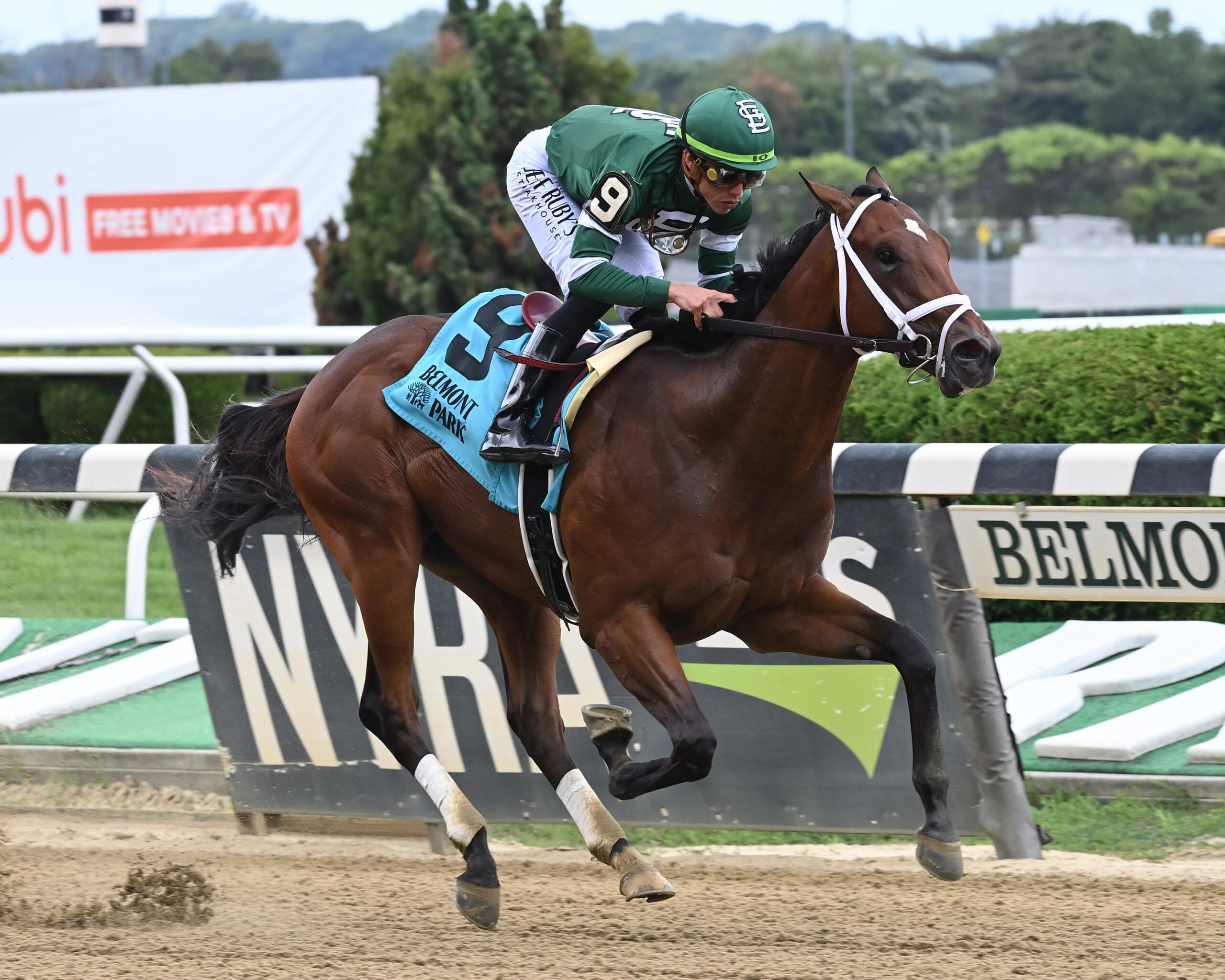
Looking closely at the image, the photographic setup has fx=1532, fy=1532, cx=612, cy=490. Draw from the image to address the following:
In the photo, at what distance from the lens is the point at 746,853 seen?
15.4 ft

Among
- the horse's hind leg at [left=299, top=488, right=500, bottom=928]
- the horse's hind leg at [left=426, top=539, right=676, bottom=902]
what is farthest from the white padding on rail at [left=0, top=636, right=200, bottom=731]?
the horse's hind leg at [left=426, top=539, right=676, bottom=902]

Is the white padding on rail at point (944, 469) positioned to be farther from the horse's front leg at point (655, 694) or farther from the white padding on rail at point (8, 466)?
the white padding on rail at point (8, 466)

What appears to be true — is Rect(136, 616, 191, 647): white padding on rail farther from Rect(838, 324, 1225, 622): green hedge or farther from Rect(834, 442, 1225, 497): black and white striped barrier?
Rect(834, 442, 1225, 497): black and white striped barrier

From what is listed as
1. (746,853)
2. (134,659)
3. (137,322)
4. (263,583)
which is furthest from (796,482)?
(137,322)

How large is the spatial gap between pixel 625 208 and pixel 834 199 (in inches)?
20.1

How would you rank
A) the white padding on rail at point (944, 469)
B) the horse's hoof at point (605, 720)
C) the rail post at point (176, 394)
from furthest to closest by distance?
the rail post at point (176, 394) → the white padding on rail at point (944, 469) → the horse's hoof at point (605, 720)

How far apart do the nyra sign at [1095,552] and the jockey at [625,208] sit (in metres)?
1.03

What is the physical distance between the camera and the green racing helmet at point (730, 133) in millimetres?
3414

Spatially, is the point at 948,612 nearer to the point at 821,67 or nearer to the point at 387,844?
the point at 387,844

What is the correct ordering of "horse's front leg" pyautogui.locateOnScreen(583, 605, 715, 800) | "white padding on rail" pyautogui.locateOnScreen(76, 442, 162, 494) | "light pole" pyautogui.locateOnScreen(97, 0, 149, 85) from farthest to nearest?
1. "light pole" pyautogui.locateOnScreen(97, 0, 149, 85)
2. "white padding on rail" pyautogui.locateOnScreen(76, 442, 162, 494)
3. "horse's front leg" pyautogui.locateOnScreen(583, 605, 715, 800)

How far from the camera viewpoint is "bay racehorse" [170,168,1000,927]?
10.8 ft

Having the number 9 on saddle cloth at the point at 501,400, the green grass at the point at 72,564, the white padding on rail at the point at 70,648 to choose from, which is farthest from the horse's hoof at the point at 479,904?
the white padding on rail at the point at 70,648

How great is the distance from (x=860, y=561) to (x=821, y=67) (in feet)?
425

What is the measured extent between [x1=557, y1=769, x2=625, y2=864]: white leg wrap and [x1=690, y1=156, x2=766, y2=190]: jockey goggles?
1.56 metres
